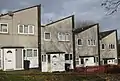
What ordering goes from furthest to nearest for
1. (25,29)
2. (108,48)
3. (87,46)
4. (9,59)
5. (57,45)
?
(108,48) → (87,46) → (57,45) → (25,29) → (9,59)

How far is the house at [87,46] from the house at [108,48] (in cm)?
238

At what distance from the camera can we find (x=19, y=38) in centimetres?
4028

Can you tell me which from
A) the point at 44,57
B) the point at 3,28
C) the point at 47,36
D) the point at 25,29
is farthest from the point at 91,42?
the point at 3,28

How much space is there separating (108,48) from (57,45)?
13847 mm

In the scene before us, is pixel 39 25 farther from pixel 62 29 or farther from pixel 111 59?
pixel 111 59

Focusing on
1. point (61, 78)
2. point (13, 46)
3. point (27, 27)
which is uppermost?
point (27, 27)

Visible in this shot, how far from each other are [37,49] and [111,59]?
61.4 ft

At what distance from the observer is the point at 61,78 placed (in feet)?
69.3

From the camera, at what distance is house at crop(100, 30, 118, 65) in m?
53.8

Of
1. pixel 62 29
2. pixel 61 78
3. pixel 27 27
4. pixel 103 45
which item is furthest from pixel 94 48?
pixel 61 78

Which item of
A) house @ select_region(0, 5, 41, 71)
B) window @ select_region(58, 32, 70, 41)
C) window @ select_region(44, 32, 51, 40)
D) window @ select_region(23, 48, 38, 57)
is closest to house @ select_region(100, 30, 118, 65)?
window @ select_region(58, 32, 70, 41)

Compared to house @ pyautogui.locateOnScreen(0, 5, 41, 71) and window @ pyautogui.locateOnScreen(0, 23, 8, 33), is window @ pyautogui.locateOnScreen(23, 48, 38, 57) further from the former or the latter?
window @ pyautogui.locateOnScreen(0, 23, 8, 33)

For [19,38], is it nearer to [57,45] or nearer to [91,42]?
[57,45]

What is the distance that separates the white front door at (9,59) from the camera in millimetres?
38188
